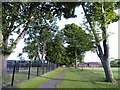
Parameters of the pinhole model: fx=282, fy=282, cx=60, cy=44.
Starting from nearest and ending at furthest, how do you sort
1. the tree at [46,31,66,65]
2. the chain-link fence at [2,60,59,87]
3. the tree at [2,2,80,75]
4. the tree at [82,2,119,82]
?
the chain-link fence at [2,60,59,87]
the tree at [2,2,80,75]
the tree at [82,2,119,82]
the tree at [46,31,66,65]

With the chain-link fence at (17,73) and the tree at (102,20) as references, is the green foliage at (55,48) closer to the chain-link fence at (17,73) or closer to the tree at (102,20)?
the chain-link fence at (17,73)

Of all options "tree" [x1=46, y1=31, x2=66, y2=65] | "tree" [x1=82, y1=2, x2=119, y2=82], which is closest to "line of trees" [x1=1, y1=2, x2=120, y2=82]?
"tree" [x1=82, y1=2, x2=119, y2=82]

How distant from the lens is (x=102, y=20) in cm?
2377

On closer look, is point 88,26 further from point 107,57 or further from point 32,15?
point 32,15

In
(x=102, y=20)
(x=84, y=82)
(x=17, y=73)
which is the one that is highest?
(x=102, y=20)

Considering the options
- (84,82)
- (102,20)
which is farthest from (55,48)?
(84,82)

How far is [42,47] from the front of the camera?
5738cm

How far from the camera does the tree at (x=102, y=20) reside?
23359 mm

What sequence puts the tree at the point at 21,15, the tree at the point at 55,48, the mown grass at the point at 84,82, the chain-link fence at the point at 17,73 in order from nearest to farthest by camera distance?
the chain-link fence at the point at 17,73, the mown grass at the point at 84,82, the tree at the point at 21,15, the tree at the point at 55,48

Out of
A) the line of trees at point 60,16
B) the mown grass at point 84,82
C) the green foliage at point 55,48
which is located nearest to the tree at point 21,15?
the line of trees at point 60,16

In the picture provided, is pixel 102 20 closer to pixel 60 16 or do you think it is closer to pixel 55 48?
pixel 60 16

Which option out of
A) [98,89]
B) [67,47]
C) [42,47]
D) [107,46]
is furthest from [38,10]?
[67,47]

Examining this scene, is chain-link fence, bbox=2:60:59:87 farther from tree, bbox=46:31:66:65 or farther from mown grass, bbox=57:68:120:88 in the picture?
tree, bbox=46:31:66:65

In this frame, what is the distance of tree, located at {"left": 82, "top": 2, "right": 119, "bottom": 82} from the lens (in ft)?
76.6
